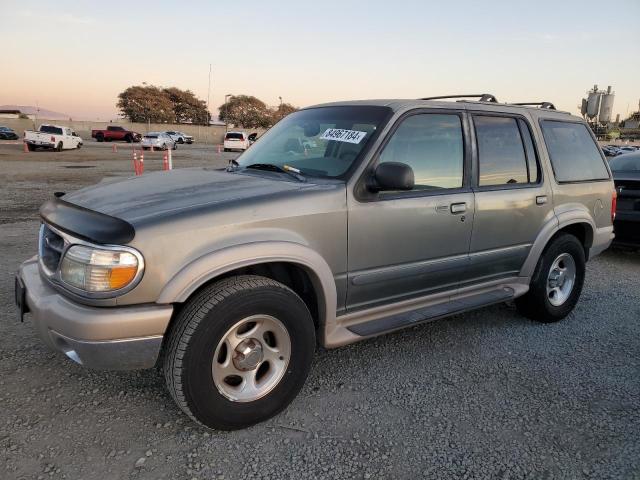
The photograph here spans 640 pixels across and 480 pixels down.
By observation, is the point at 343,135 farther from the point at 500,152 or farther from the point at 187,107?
the point at 187,107

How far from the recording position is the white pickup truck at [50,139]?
2802cm

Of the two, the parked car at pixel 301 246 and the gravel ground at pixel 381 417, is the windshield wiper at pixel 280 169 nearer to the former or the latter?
the parked car at pixel 301 246

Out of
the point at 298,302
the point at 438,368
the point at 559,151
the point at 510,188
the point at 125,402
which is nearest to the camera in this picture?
the point at 298,302

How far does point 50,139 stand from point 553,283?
1183 inches

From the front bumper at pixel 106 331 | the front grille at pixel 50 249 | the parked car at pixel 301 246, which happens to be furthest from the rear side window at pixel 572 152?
the front grille at pixel 50 249

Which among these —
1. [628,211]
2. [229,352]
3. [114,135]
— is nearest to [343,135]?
[229,352]

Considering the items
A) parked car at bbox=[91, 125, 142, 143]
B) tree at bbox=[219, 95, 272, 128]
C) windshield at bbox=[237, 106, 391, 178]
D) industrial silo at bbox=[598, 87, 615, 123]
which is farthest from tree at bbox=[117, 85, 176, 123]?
windshield at bbox=[237, 106, 391, 178]

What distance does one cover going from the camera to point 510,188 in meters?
3.76

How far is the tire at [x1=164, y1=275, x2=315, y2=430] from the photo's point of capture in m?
2.38

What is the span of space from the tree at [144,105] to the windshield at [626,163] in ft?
249

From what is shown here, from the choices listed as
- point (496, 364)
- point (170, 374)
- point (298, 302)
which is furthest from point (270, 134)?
point (496, 364)

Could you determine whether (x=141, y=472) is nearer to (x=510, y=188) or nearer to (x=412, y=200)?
(x=412, y=200)

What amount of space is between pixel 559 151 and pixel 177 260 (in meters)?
3.40

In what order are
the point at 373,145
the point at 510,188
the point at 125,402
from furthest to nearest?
the point at 510,188 < the point at 373,145 < the point at 125,402
